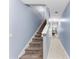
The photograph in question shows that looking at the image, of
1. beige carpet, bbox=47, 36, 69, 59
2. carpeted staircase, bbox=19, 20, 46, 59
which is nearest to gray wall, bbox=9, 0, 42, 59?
carpeted staircase, bbox=19, 20, 46, 59

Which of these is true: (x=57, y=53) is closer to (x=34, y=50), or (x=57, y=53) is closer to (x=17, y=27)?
(x=34, y=50)

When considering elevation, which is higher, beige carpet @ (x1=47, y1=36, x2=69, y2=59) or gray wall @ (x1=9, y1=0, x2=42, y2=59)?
gray wall @ (x1=9, y1=0, x2=42, y2=59)

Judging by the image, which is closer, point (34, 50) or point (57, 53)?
point (34, 50)

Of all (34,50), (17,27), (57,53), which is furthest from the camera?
(57,53)

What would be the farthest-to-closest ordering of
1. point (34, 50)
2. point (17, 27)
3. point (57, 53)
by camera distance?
point (57, 53) → point (34, 50) → point (17, 27)

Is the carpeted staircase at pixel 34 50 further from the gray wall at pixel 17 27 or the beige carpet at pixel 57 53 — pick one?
the beige carpet at pixel 57 53

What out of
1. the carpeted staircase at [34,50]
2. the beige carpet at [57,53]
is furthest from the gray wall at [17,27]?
the beige carpet at [57,53]

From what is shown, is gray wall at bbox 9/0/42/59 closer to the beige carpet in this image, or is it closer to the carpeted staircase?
the carpeted staircase

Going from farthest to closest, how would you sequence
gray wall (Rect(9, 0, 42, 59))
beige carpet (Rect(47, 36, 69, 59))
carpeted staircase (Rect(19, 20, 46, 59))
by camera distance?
beige carpet (Rect(47, 36, 69, 59)) < carpeted staircase (Rect(19, 20, 46, 59)) < gray wall (Rect(9, 0, 42, 59))

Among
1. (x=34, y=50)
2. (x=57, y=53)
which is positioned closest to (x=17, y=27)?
(x=34, y=50)
